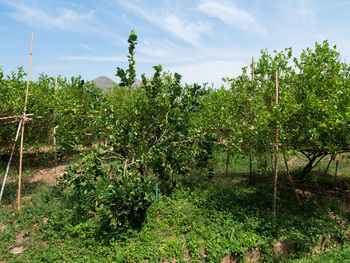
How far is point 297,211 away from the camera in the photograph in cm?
782

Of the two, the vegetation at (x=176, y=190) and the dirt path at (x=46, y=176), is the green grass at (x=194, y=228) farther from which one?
the dirt path at (x=46, y=176)

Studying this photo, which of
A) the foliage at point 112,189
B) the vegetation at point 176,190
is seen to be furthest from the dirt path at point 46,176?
the foliage at point 112,189

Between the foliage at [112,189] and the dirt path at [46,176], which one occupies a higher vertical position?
the foliage at [112,189]

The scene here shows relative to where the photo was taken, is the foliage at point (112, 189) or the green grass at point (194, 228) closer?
the foliage at point (112, 189)

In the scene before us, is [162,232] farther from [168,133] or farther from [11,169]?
[11,169]

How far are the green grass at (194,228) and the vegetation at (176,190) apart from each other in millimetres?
32

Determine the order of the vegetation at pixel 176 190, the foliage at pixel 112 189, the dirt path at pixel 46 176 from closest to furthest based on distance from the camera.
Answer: the foliage at pixel 112 189 < the vegetation at pixel 176 190 < the dirt path at pixel 46 176

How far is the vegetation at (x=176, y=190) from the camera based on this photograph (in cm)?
603

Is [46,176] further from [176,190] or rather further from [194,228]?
[194,228]

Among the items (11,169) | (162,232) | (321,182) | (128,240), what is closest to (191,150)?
(162,232)

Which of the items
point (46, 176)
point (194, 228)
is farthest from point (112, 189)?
point (46, 176)

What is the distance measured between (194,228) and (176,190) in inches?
92.4

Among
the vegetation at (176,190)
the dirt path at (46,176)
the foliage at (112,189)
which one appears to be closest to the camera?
the foliage at (112,189)

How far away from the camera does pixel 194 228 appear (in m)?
6.89
